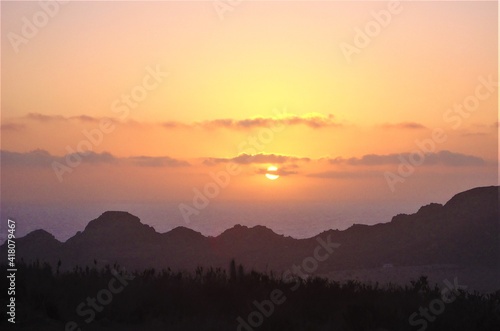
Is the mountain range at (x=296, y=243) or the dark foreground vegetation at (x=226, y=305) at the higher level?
the mountain range at (x=296, y=243)

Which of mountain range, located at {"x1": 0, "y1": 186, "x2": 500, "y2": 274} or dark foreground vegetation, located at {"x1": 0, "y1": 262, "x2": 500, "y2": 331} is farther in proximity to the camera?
mountain range, located at {"x1": 0, "y1": 186, "x2": 500, "y2": 274}

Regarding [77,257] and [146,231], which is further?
[146,231]

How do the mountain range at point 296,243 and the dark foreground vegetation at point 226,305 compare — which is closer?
the dark foreground vegetation at point 226,305

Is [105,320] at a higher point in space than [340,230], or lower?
lower

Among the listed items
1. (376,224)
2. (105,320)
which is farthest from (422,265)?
(105,320)

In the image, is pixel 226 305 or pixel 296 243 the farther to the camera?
pixel 296 243

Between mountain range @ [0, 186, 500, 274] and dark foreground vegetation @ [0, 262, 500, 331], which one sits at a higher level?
mountain range @ [0, 186, 500, 274]

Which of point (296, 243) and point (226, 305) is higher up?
point (296, 243)

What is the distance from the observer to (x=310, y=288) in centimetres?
1418

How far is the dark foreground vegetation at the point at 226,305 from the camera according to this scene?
471 inches

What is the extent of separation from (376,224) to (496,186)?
8.25 m

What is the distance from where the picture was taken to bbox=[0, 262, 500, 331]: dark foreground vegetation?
11961 millimetres

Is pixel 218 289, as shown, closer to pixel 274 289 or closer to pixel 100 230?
pixel 274 289

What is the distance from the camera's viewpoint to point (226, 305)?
1335cm
